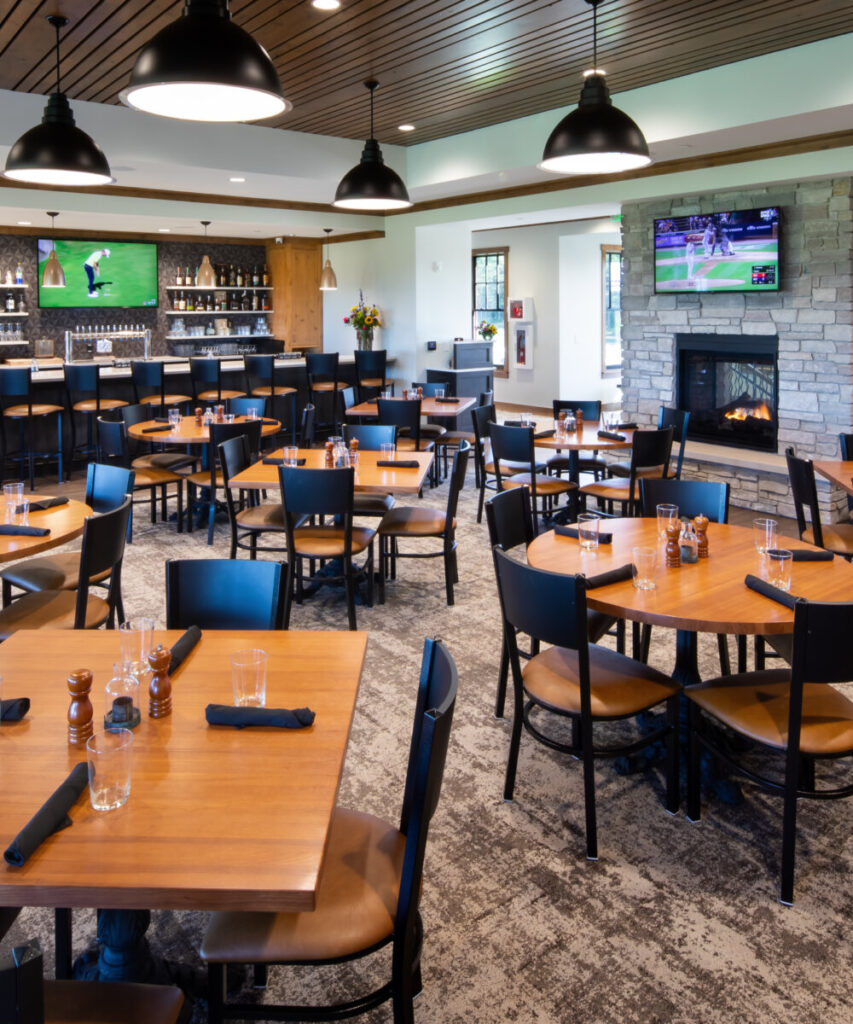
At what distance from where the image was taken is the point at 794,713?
231cm

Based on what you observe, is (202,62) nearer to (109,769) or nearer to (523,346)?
(109,769)

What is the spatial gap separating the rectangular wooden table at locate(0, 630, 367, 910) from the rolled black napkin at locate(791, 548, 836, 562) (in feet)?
5.49

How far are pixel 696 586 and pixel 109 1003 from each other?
2.00 metres

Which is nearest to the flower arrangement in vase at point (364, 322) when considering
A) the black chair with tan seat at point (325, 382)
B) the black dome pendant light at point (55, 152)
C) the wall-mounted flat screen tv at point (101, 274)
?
the black chair with tan seat at point (325, 382)

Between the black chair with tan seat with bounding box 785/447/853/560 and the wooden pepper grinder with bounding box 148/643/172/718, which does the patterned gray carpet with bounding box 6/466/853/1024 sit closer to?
the wooden pepper grinder with bounding box 148/643/172/718

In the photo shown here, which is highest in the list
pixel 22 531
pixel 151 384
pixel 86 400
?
pixel 151 384

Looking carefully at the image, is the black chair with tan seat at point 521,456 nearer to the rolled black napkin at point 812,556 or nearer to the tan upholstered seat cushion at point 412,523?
the tan upholstered seat cushion at point 412,523

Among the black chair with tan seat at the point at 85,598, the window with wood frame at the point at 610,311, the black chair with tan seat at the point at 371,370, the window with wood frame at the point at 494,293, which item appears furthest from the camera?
the window with wood frame at the point at 494,293

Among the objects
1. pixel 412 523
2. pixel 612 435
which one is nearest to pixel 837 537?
pixel 612 435

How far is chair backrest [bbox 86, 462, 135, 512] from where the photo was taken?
162 inches

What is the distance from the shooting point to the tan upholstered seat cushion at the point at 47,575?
3.76m

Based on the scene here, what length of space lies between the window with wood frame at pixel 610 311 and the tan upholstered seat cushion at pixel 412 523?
897cm

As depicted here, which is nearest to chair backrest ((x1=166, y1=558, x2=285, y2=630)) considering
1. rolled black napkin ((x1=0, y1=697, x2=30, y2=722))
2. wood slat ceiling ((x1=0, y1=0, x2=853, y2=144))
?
rolled black napkin ((x1=0, y1=697, x2=30, y2=722))

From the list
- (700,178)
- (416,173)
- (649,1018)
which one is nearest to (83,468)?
(416,173)
